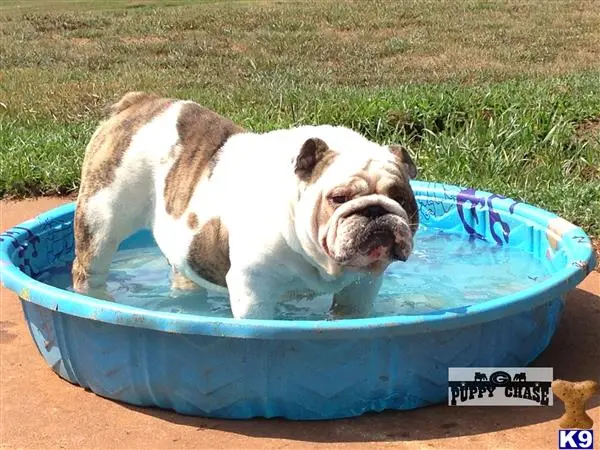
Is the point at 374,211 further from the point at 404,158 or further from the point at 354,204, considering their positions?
the point at 404,158

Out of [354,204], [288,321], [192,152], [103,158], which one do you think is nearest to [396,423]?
[288,321]

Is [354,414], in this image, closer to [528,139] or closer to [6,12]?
[528,139]

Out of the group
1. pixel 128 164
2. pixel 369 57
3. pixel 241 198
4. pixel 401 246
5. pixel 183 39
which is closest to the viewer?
pixel 401 246

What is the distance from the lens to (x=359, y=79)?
34.5 feet

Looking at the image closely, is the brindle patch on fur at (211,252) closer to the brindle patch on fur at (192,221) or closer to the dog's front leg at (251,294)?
the brindle patch on fur at (192,221)

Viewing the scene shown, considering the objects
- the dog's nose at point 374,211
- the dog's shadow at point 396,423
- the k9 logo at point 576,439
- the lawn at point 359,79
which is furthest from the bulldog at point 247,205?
the lawn at point 359,79

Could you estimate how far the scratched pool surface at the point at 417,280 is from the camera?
14.4ft

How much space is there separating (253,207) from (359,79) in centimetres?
719

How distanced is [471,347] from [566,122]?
3801 millimetres

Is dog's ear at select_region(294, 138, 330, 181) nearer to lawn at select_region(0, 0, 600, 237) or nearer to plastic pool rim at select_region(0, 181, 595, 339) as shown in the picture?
plastic pool rim at select_region(0, 181, 595, 339)

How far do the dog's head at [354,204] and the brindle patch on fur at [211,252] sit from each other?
19.4 inches

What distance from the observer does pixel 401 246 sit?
317cm

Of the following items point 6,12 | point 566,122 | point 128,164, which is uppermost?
point 128,164

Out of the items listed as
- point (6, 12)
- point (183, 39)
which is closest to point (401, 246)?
point (183, 39)
